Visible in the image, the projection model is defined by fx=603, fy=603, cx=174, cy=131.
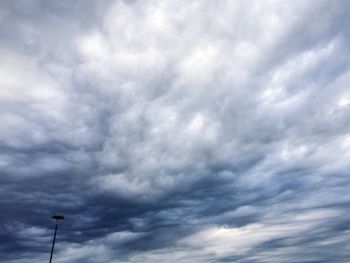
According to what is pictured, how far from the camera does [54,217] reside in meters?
98.1
